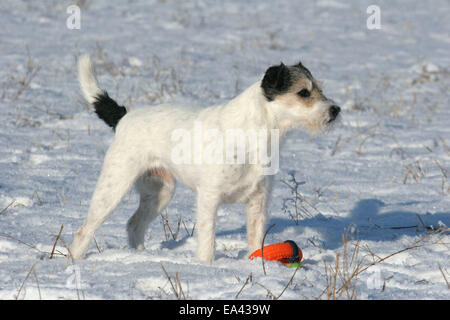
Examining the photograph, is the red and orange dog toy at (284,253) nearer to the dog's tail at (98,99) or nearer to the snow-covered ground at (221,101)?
the snow-covered ground at (221,101)

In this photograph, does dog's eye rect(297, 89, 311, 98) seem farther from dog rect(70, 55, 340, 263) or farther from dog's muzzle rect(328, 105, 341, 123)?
dog's muzzle rect(328, 105, 341, 123)

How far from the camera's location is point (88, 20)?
13.8 meters

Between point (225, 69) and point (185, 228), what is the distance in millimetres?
6164

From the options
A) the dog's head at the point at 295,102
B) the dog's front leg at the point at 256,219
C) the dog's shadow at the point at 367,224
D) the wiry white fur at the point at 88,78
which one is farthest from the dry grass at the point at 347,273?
the wiry white fur at the point at 88,78

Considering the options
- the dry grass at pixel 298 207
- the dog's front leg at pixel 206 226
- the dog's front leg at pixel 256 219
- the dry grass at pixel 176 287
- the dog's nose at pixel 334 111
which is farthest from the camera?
the dry grass at pixel 298 207

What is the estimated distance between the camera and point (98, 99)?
5.06m

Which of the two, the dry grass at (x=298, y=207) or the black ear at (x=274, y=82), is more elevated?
the black ear at (x=274, y=82)

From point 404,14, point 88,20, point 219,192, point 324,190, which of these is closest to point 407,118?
point 324,190

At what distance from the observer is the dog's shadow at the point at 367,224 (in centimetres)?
506

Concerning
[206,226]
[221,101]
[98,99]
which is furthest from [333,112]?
[221,101]

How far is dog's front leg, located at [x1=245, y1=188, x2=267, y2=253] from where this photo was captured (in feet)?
14.9

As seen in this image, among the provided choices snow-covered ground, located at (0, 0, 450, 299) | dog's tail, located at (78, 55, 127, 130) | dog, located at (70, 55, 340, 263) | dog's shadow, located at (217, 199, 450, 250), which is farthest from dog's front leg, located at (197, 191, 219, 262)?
dog's tail, located at (78, 55, 127, 130)

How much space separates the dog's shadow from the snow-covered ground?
2 centimetres

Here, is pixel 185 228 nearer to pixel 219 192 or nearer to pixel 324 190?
pixel 219 192
